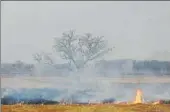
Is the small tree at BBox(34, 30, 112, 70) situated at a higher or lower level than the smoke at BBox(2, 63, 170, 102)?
higher

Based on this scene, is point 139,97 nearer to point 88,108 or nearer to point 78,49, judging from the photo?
point 88,108

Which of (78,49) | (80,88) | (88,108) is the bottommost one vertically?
(88,108)

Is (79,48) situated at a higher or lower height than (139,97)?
higher

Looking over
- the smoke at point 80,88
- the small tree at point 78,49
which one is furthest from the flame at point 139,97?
the small tree at point 78,49

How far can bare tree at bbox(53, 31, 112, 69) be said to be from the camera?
1.77 metres

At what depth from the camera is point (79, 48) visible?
178 cm

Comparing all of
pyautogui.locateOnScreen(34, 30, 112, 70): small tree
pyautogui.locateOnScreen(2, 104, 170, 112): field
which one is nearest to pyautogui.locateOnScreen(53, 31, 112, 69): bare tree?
pyautogui.locateOnScreen(34, 30, 112, 70): small tree

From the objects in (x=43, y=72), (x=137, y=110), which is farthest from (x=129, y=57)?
(x=43, y=72)

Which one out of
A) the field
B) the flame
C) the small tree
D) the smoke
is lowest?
the field

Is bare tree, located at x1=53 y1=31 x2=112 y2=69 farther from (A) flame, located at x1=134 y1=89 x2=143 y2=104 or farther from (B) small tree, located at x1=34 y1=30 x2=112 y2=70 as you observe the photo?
(A) flame, located at x1=134 y1=89 x2=143 y2=104

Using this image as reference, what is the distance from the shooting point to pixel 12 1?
176 cm

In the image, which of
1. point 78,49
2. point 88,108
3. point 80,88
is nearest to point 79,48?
point 78,49

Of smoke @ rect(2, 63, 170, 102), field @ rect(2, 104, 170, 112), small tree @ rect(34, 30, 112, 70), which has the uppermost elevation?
small tree @ rect(34, 30, 112, 70)

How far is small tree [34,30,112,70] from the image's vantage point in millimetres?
1773
